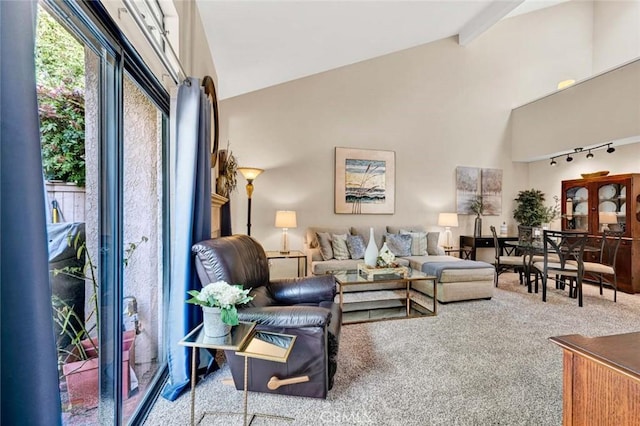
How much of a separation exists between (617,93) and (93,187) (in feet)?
21.1

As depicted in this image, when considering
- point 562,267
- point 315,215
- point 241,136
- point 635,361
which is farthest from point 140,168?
point 562,267

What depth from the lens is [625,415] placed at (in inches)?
33.3

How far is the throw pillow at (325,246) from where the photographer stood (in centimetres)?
459

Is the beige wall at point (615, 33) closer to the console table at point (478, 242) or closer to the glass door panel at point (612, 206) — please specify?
the glass door panel at point (612, 206)

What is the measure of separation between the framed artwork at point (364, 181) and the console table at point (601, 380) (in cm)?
434

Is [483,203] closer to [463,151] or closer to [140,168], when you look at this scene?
[463,151]

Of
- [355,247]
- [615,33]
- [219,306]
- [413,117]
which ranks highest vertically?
[615,33]

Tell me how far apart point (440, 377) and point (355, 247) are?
267cm

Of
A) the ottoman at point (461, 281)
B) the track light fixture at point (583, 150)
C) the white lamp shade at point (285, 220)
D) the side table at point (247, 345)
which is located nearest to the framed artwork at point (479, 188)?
the track light fixture at point (583, 150)

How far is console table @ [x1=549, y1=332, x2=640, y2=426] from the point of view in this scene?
0.84 meters

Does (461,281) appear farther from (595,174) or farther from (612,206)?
(595,174)

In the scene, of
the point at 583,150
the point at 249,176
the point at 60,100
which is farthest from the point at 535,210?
the point at 60,100

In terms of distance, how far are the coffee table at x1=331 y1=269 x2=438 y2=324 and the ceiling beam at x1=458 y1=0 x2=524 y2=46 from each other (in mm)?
4118

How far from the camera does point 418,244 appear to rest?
5047mm
